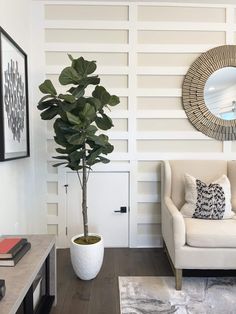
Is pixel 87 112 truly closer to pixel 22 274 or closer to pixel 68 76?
pixel 68 76

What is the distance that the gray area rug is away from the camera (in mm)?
1862

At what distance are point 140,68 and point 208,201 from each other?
151cm

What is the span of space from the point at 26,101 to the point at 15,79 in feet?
1.07

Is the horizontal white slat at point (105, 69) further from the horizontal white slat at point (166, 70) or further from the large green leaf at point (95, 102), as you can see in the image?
the large green leaf at point (95, 102)

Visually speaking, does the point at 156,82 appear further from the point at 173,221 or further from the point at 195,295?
the point at 195,295

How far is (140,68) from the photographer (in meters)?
2.78

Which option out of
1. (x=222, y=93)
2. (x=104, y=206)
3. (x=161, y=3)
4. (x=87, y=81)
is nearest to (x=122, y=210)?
(x=104, y=206)

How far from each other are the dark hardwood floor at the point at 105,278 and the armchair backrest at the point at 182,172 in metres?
0.63

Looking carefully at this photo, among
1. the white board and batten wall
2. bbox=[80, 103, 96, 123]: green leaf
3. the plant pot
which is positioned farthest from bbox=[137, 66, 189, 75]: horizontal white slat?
the plant pot

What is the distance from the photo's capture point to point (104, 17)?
8.98ft

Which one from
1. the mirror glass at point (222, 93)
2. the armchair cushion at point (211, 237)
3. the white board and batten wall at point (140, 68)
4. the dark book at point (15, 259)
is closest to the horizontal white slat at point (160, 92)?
the white board and batten wall at point (140, 68)

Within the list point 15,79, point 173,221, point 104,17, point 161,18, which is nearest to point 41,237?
point 173,221

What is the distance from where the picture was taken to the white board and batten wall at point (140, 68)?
2734 millimetres

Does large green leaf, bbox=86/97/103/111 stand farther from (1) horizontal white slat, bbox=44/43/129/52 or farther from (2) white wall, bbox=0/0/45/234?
(1) horizontal white slat, bbox=44/43/129/52
